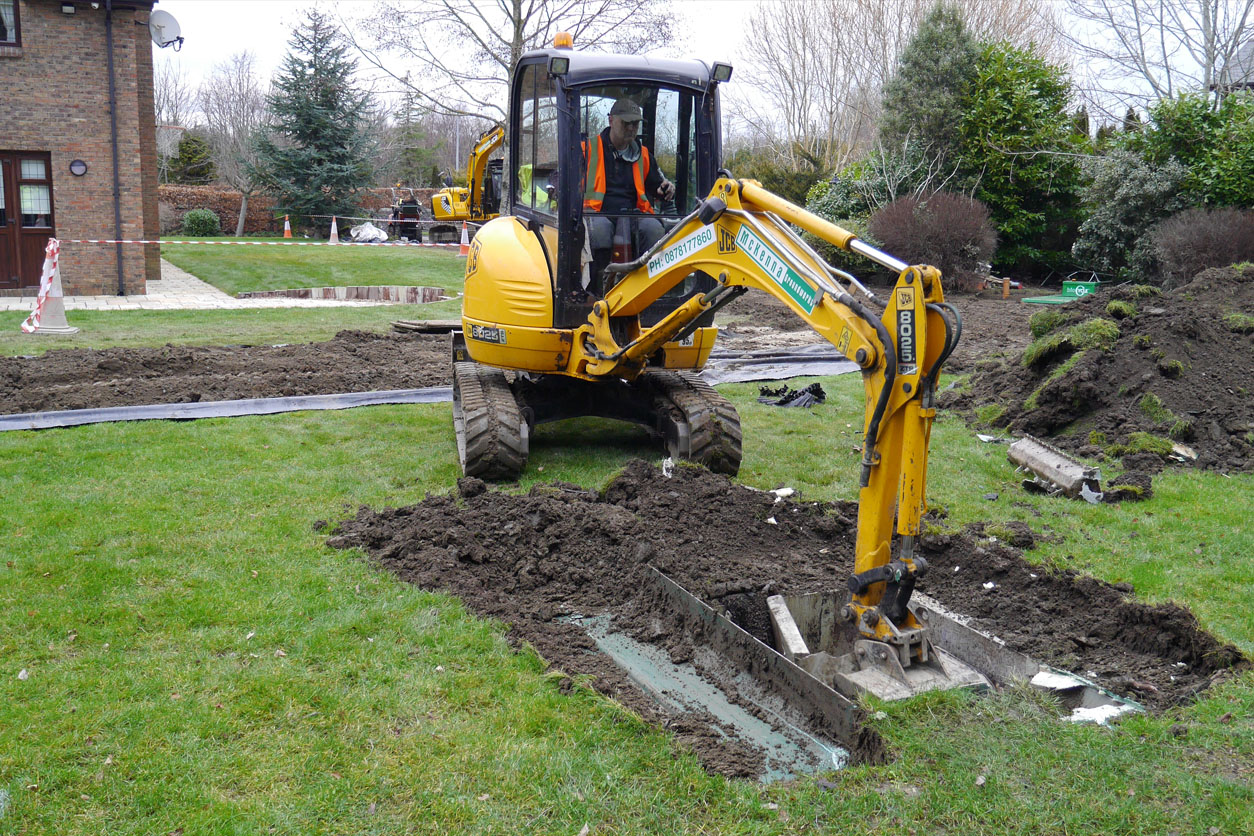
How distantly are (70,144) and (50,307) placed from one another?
586 centimetres

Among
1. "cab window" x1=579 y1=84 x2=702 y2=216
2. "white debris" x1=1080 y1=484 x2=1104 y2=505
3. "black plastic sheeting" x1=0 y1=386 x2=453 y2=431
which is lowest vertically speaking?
"white debris" x1=1080 y1=484 x2=1104 y2=505

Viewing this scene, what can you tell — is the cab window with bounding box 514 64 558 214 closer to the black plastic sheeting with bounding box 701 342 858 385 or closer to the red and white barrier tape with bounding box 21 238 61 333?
the black plastic sheeting with bounding box 701 342 858 385

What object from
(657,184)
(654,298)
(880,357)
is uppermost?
(657,184)

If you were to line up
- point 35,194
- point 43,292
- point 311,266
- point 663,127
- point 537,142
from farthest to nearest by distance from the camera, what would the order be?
point 311,266 < point 35,194 < point 43,292 < point 537,142 < point 663,127

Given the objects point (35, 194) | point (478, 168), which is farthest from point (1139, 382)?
point (35, 194)

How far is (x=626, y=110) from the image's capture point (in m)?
6.70

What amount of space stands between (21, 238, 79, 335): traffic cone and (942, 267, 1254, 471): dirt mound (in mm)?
11376

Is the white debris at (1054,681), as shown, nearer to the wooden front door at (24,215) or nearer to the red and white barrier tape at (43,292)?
the red and white barrier tape at (43,292)

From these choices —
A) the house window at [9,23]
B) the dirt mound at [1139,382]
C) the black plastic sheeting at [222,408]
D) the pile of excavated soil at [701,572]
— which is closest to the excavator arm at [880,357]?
the pile of excavated soil at [701,572]

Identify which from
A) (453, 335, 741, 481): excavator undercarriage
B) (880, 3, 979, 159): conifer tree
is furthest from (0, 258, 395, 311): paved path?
(880, 3, 979, 159): conifer tree

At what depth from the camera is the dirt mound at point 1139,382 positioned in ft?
25.4

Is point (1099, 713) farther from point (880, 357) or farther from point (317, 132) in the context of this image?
point (317, 132)

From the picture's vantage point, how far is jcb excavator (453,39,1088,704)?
12.9ft

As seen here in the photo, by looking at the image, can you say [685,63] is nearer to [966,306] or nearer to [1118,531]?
[1118,531]
